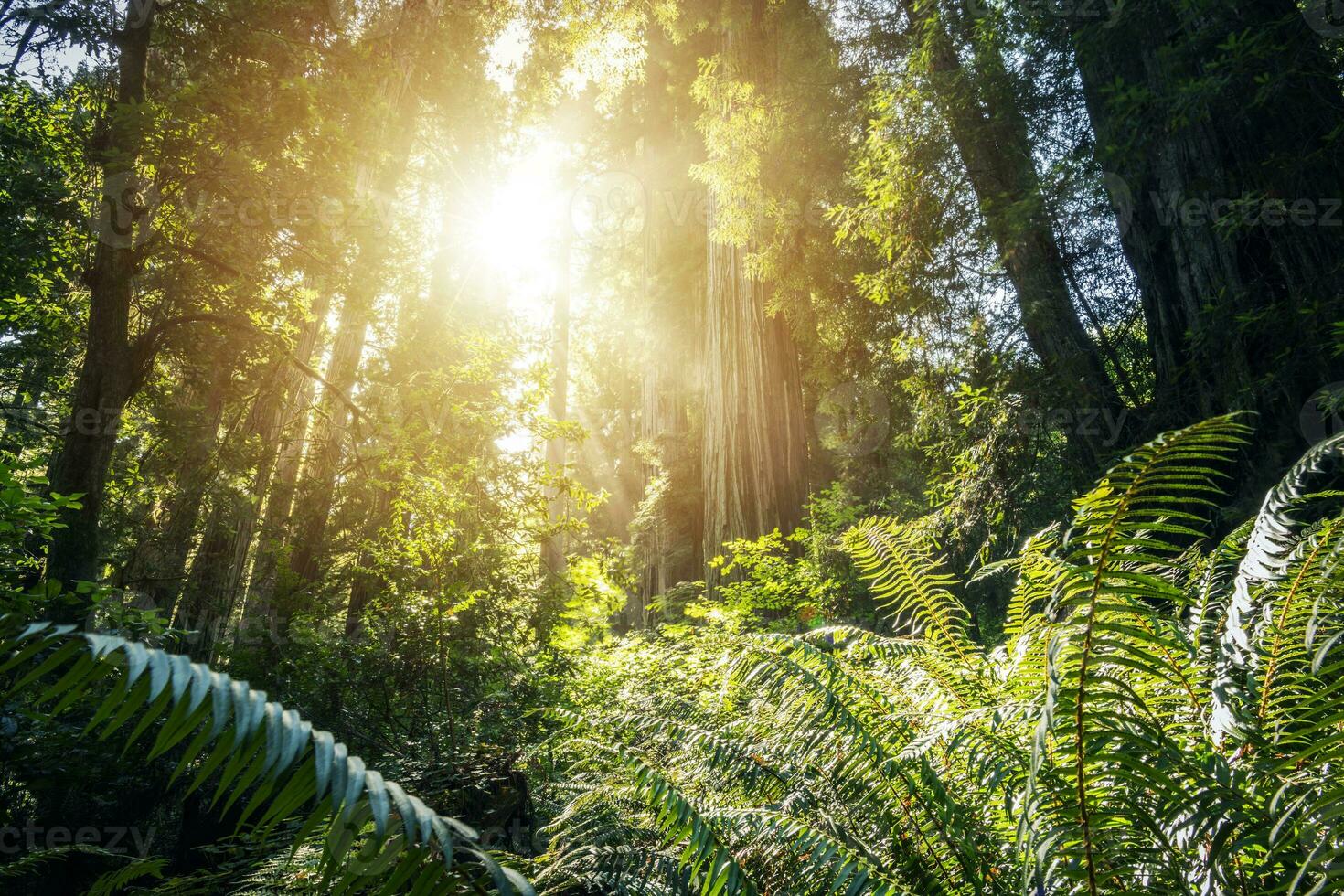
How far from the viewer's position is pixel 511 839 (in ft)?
11.1

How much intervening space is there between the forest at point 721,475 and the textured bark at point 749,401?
0.24 feet

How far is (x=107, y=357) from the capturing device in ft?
14.9

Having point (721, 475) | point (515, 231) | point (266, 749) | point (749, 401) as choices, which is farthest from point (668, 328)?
point (266, 749)

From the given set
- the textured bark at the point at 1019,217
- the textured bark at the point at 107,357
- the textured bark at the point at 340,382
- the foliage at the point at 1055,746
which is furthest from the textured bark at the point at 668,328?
the foliage at the point at 1055,746

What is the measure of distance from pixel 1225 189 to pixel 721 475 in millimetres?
5902

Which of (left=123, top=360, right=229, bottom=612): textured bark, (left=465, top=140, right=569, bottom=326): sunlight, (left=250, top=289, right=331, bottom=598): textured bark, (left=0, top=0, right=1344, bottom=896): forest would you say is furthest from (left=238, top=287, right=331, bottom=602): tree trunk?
(left=465, top=140, right=569, bottom=326): sunlight

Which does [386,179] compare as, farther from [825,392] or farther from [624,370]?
[624,370]

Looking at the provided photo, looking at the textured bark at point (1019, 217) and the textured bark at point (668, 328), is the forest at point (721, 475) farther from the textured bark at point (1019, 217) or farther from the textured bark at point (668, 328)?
the textured bark at point (668, 328)

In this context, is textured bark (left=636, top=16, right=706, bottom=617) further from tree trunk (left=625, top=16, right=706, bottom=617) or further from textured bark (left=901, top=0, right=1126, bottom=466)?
textured bark (left=901, top=0, right=1126, bottom=466)

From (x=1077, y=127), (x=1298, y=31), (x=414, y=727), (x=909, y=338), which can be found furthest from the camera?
(x=909, y=338)

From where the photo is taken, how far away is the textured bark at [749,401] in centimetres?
890

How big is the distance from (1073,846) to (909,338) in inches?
210

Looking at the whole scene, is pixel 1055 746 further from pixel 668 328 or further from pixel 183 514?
pixel 668 328

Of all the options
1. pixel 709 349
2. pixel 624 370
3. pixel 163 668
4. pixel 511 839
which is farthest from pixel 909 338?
pixel 624 370
